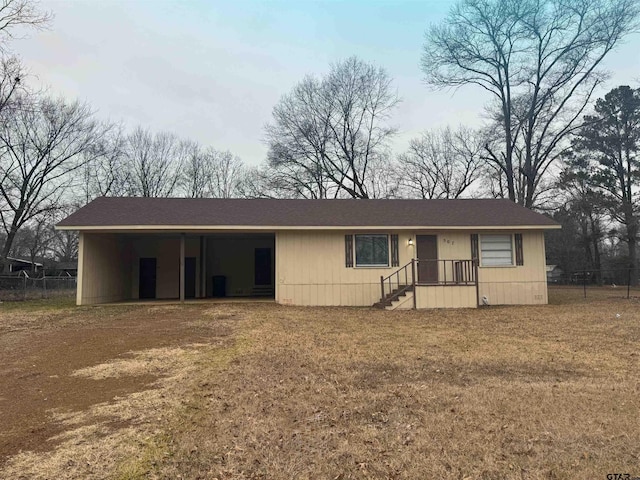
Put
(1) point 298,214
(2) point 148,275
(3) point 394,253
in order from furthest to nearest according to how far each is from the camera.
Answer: (2) point 148,275 < (1) point 298,214 < (3) point 394,253

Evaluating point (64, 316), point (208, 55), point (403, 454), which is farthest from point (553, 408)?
point (208, 55)

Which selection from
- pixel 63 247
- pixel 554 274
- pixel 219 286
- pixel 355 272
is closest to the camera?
pixel 355 272

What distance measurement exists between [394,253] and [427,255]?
3.55 feet

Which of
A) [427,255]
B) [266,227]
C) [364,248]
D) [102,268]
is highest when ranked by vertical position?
[266,227]

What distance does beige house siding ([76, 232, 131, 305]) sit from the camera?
1342 cm

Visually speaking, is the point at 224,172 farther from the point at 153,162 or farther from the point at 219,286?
the point at 219,286

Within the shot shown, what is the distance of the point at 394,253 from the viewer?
13.9 m

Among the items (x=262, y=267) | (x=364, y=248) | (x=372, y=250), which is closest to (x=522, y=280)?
(x=372, y=250)

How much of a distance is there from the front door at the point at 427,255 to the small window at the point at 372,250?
3.45ft

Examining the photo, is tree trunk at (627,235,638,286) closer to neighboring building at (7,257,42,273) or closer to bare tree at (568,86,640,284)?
bare tree at (568,86,640,284)

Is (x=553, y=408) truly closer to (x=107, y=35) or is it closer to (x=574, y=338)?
(x=574, y=338)

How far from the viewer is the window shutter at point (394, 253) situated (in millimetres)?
13883

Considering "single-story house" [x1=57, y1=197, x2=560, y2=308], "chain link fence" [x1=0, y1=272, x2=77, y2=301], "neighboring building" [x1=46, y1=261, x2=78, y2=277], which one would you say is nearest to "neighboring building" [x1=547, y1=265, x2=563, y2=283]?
"single-story house" [x1=57, y1=197, x2=560, y2=308]

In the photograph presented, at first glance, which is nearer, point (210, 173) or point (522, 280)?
point (522, 280)
